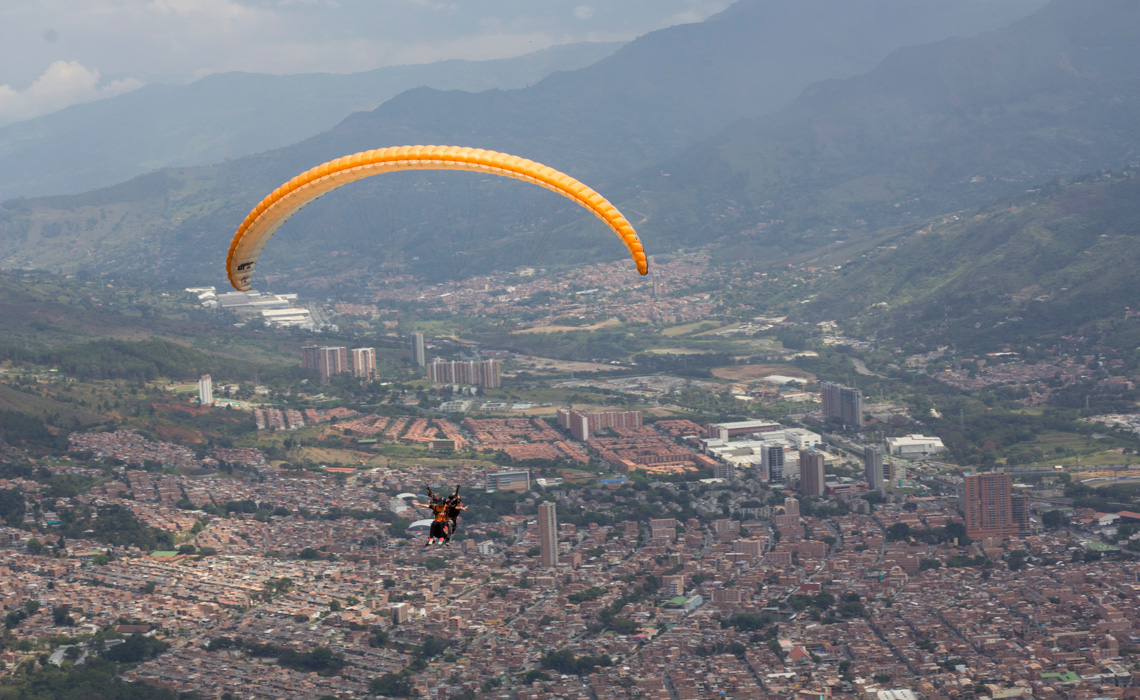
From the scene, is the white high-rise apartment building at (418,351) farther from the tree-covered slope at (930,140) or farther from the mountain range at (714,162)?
the tree-covered slope at (930,140)

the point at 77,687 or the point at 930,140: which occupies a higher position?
the point at 930,140

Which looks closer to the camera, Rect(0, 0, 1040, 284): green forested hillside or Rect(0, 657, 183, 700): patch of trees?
Rect(0, 657, 183, 700): patch of trees

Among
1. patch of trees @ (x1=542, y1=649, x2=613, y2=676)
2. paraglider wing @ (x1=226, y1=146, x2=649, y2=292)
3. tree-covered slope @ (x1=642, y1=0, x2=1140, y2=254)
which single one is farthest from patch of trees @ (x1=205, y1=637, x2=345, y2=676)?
tree-covered slope @ (x1=642, y1=0, x2=1140, y2=254)

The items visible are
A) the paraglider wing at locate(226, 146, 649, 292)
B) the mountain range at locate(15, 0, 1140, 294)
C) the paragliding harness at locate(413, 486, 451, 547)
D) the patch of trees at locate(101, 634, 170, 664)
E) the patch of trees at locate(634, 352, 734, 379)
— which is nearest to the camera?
the paragliding harness at locate(413, 486, 451, 547)

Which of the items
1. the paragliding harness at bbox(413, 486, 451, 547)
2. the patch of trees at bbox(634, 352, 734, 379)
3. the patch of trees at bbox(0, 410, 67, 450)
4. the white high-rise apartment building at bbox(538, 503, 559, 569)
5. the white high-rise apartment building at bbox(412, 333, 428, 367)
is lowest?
the white high-rise apartment building at bbox(538, 503, 559, 569)

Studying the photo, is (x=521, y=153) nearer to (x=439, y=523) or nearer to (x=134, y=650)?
(x=134, y=650)

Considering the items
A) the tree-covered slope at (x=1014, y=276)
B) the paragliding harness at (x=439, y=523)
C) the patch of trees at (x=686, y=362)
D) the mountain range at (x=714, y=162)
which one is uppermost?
the mountain range at (x=714, y=162)

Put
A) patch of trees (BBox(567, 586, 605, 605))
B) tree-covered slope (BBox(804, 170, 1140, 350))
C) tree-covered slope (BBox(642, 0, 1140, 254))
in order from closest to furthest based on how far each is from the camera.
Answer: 1. patch of trees (BBox(567, 586, 605, 605))
2. tree-covered slope (BBox(804, 170, 1140, 350))
3. tree-covered slope (BBox(642, 0, 1140, 254))

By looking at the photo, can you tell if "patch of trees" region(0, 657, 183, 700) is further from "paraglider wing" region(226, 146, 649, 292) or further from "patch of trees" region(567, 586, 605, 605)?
"paraglider wing" region(226, 146, 649, 292)

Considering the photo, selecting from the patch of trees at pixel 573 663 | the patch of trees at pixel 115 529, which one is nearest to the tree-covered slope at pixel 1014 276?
the patch of trees at pixel 573 663

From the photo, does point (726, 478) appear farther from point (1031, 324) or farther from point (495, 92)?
point (495, 92)

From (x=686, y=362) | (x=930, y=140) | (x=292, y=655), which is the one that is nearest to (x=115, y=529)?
(x=292, y=655)
